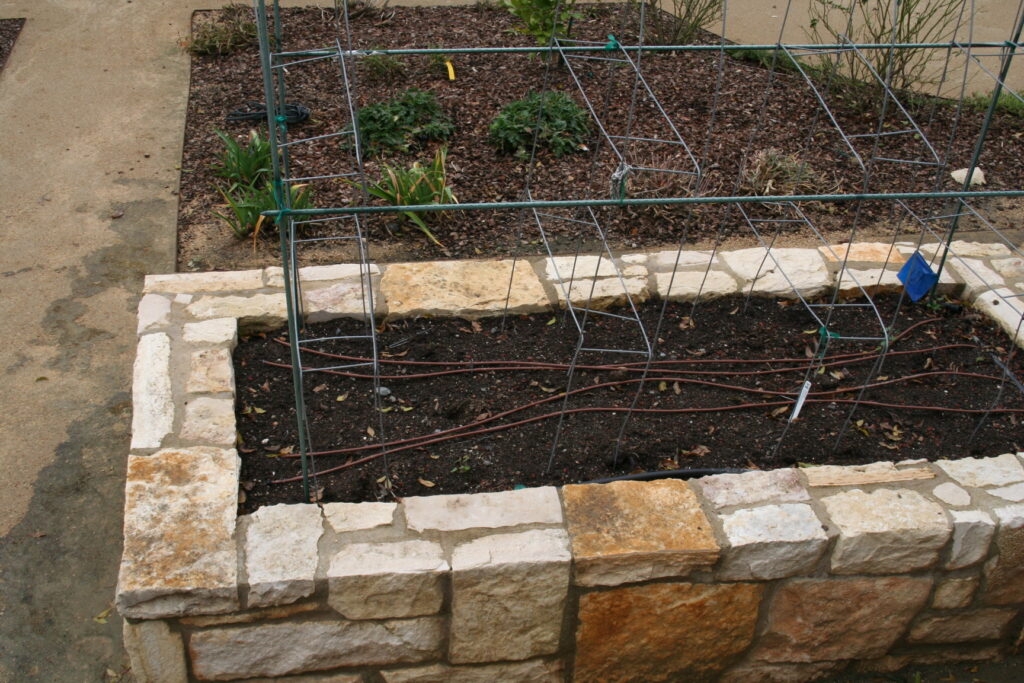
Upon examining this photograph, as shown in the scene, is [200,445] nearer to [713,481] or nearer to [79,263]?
[713,481]

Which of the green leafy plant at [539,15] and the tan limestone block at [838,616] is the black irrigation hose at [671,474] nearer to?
the tan limestone block at [838,616]

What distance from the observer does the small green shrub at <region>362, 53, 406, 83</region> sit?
5.59 m

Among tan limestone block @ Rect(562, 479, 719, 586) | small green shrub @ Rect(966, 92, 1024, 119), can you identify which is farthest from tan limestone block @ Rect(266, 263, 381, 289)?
small green shrub @ Rect(966, 92, 1024, 119)

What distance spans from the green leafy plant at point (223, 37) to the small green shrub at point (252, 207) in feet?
6.22

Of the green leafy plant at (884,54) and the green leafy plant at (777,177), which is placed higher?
the green leafy plant at (884,54)

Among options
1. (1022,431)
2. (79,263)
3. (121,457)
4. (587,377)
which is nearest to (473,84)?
(79,263)

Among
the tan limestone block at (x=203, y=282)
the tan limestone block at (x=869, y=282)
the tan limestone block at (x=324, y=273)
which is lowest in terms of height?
the tan limestone block at (x=869, y=282)

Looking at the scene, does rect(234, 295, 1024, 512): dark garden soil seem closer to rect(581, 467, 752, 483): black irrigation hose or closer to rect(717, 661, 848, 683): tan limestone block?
rect(581, 467, 752, 483): black irrigation hose

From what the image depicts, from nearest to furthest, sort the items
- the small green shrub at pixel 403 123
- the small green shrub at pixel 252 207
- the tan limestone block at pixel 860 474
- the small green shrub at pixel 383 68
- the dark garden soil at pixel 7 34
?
1. the tan limestone block at pixel 860 474
2. the small green shrub at pixel 252 207
3. the small green shrub at pixel 403 123
4. the small green shrub at pixel 383 68
5. the dark garden soil at pixel 7 34

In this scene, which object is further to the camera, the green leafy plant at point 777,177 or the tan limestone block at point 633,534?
the green leafy plant at point 777,177

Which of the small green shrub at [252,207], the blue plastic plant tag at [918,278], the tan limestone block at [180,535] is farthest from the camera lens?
the small green shrub at [252,207]

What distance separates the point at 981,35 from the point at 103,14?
20.4 ft

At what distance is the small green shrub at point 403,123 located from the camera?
199 inches

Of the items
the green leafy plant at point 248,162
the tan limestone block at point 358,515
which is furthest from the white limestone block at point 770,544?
the green leafy plant at point 248,162
